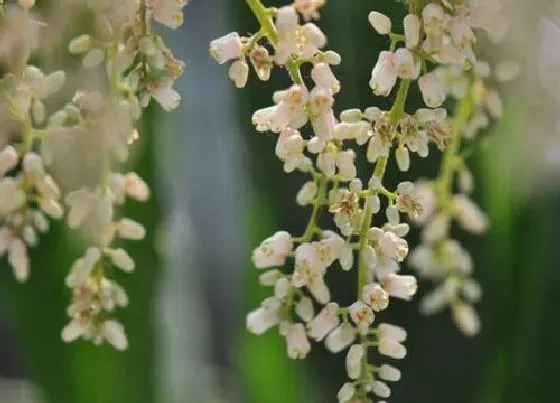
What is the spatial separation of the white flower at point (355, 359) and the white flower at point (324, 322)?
0.04ft

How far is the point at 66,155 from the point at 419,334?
431 millimetres

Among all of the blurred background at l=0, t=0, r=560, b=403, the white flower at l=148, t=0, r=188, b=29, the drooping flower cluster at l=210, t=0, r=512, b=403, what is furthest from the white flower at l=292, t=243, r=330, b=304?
the blurred background at l=0, t=0, r=560, b=403

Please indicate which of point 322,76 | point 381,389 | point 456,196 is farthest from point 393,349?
point 456,196

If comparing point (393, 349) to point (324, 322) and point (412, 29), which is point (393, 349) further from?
point (412, 29)

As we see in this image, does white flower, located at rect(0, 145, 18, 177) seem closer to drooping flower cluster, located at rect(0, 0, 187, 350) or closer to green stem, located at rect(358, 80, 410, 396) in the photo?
drooping flower cluster, located at rect(0, 0, 187, 350)

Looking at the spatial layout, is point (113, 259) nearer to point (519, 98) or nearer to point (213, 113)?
point (519, 98)

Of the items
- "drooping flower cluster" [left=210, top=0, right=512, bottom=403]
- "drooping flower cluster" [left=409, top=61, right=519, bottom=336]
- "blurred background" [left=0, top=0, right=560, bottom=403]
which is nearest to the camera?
"drooping flower cluster" [left=210, top=0, right=512, bottom=403]

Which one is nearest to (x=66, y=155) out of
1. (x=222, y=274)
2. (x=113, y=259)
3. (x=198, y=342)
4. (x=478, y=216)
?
(x=113, y=259)

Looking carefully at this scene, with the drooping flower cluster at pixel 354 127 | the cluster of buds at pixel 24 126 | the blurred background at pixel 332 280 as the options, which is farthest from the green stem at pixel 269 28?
the blurred background at pixel 332 280

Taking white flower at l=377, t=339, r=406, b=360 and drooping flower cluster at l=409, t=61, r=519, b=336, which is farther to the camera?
drooping flower cluster at l=409, t=61, r=519, b=336

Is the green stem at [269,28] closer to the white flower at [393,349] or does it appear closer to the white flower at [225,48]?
the white flower at [225,48]

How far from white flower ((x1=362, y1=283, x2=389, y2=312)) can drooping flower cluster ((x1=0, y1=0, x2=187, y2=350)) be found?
117mm

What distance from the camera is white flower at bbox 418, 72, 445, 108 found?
15.9 inches

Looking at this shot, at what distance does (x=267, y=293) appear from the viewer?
0.89 meters
